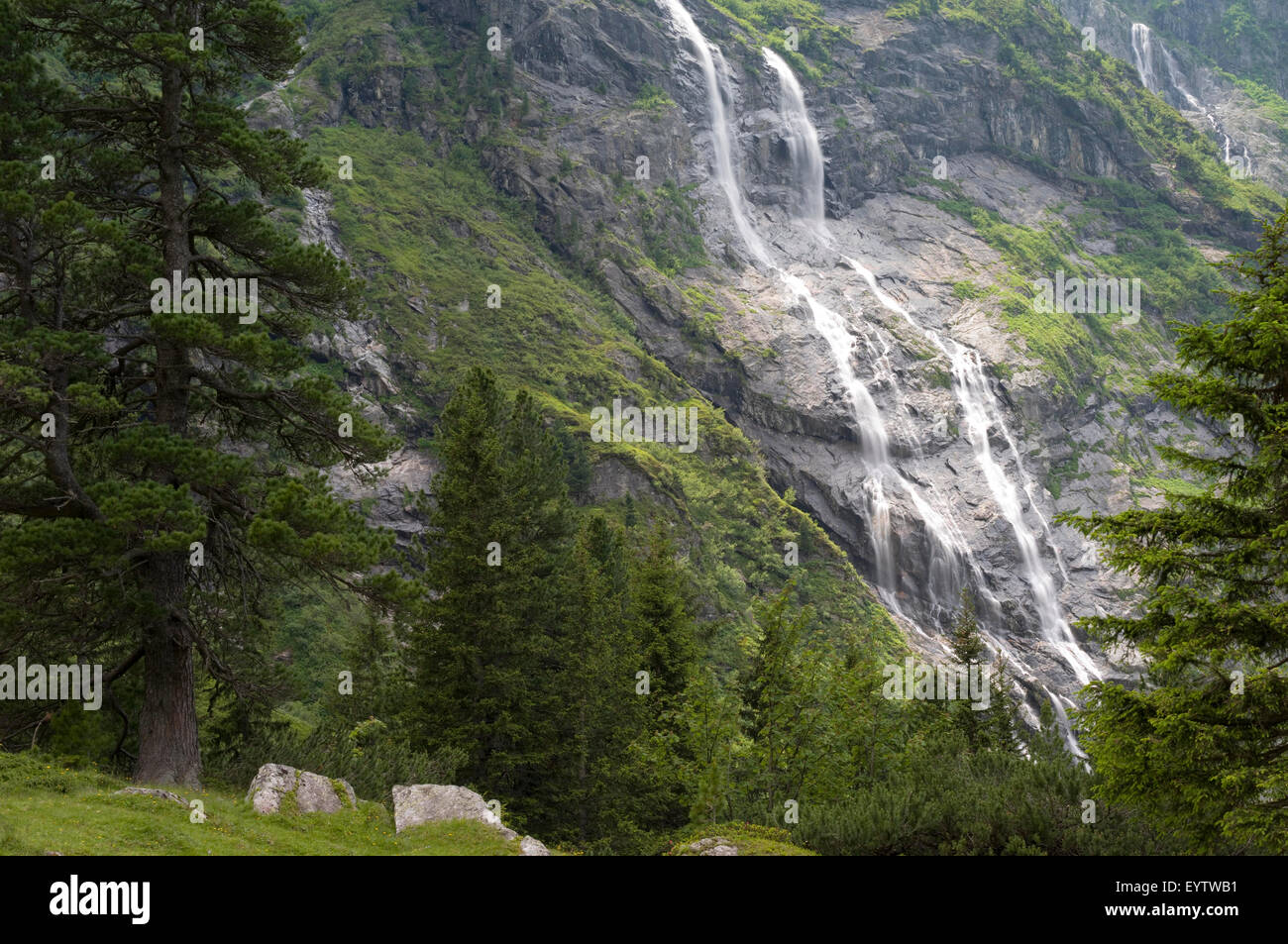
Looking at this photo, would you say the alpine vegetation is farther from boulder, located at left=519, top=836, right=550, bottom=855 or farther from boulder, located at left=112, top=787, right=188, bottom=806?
boulder, located at left=112, top=787, right=188, bottom=806

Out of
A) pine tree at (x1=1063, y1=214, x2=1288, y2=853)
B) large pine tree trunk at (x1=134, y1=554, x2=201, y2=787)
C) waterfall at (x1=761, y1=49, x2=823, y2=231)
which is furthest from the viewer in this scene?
waterfall at (x1=761, y1=49, x2=823, y2=231)

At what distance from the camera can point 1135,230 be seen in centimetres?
10775

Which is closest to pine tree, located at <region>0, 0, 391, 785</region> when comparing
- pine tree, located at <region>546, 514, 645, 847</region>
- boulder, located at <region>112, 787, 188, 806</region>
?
boulder, located at <region>112, 787, 188, 806</region>

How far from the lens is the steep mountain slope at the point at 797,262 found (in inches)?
2391

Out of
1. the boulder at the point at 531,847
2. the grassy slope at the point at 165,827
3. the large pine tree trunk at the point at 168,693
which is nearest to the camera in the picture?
the grassy slope at the point at 165,827

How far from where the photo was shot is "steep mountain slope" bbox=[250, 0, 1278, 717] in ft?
199

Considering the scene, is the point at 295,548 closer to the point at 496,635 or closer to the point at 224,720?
the point at 224,720

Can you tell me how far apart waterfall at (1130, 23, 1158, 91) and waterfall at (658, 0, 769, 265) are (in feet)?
311

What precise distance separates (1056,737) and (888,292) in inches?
2850

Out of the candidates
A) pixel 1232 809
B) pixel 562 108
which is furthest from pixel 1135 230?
pixel 1232 809

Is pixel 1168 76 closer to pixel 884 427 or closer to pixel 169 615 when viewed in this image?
pixel 884 427

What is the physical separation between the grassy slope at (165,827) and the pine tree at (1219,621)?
8.06 meters

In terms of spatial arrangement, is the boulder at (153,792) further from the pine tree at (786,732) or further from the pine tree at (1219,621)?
the pine tree at (1219,621)

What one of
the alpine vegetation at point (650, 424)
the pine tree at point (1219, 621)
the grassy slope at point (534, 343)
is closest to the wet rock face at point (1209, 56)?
the grassy slope at point (534, 343)
